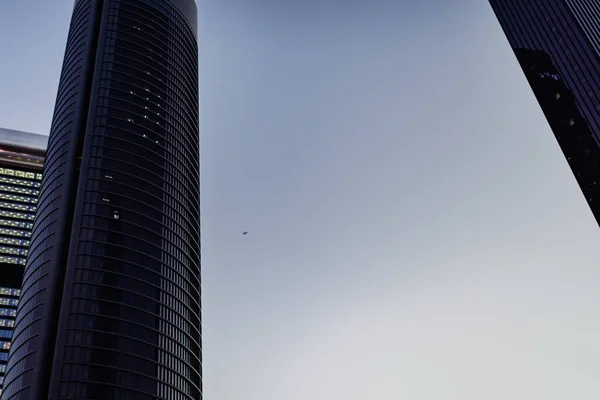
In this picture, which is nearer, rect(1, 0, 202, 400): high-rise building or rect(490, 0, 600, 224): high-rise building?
rect(1, 0, 202, 400): high-rise building

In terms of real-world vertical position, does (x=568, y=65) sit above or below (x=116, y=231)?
above

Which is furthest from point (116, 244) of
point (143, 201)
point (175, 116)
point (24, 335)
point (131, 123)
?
point (175, 116)

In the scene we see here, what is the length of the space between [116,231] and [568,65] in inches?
4203

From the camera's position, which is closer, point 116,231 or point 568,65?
point 568,65

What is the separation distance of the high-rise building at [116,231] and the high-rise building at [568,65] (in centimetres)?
9563

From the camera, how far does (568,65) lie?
133m

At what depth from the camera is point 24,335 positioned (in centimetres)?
12706

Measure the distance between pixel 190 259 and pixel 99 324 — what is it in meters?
38.1

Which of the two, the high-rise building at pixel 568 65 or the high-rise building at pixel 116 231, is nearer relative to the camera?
the high-rise building at pixel 116 231

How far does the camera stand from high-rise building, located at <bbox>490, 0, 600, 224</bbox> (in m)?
128

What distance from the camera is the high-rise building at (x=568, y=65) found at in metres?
128

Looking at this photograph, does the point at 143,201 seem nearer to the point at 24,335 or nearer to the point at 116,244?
the point at 116,244

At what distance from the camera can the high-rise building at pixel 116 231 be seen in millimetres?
122500

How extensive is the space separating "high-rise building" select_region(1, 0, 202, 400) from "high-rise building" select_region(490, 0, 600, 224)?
95.6m
